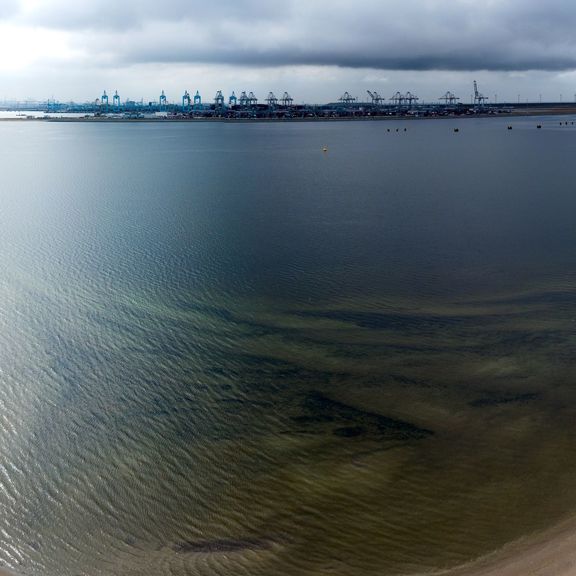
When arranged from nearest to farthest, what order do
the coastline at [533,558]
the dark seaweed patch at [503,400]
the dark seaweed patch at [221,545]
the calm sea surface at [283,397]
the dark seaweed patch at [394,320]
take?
1. the coastline at [533,558]
2. the dark seaweed patch at [221,545]
3. the calm sea surface at [283,397]
4. the dark seaweed patch at [503,400]
5. the dark seaweed patch at [394,320]

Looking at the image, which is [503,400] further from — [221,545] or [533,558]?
[221,545]

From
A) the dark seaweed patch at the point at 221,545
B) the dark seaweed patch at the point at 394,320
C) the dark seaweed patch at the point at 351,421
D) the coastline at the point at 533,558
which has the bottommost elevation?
the coastline at the point at 533,558

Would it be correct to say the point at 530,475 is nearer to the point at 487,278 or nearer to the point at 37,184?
the point at 487,278

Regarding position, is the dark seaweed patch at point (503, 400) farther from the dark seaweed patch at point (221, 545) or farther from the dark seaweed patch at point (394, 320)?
the dark seaweed patch at point (221, 545)

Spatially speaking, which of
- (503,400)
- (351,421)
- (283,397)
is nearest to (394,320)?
(503,400)

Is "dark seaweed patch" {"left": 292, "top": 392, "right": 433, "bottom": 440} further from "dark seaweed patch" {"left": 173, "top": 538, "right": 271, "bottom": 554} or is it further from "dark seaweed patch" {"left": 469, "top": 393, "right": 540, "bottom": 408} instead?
"dark seaweed patch" {"left": 173, "top": 538, "right": 271, "bottom": 554}

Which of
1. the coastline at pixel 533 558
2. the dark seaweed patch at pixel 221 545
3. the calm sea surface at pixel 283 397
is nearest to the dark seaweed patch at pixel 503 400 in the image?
the calm sea surface at pixel 283 397

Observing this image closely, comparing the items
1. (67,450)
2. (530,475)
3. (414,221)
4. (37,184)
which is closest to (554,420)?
(530,475)

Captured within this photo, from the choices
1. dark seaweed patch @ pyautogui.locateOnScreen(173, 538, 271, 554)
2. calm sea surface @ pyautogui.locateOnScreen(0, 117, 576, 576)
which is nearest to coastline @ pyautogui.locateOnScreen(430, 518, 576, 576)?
calm sea surface @ pyautogui.locateOnScreen(0, 117, 576, 576)

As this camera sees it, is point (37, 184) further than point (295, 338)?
Yes
